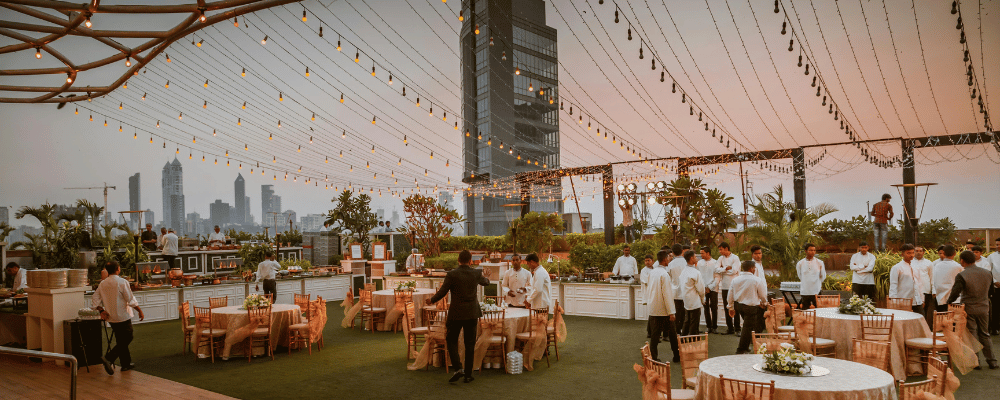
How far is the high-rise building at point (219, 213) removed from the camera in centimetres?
2572

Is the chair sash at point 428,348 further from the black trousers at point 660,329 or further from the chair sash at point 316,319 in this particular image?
the black trousers at point 660,329

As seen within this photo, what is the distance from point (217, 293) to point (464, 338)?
28.0ft

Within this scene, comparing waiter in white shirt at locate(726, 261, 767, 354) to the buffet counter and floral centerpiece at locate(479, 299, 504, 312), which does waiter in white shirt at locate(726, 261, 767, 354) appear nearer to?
floral centerpiece at locate(479, 299, 504, 312)

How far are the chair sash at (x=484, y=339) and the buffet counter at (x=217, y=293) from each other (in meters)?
6.93

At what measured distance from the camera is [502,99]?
38219 mm

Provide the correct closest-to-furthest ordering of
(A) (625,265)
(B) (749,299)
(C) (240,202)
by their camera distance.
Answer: (B) (749,299)
(A) (625,265)
(C) (240,202)

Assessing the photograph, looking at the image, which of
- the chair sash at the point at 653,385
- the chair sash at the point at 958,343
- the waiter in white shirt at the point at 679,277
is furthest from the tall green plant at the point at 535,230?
the chair sash at the point at 653,385

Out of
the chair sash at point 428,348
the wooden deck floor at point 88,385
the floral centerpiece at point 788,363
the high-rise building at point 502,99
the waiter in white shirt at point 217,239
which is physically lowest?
the wooden deck floor at point 88,385

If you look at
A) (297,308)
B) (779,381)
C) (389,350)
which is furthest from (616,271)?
(779,381)

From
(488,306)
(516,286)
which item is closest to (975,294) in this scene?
(516,286)

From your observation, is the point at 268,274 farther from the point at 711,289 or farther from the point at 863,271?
the point at 863,271

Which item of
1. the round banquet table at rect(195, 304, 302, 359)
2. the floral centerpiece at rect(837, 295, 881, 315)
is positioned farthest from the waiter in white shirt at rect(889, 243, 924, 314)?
the round banquet table at rect(195, 304, 302, 359)

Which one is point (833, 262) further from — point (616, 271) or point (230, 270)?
point (230, 270)

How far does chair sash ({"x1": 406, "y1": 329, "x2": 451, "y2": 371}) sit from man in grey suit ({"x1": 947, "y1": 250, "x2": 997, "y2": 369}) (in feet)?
19.1
